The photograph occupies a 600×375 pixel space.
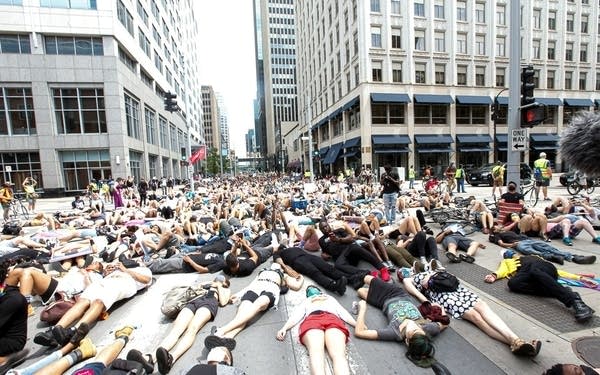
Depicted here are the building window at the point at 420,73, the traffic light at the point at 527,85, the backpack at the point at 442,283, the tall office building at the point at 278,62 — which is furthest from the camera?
the tall office building at the point at 278,62

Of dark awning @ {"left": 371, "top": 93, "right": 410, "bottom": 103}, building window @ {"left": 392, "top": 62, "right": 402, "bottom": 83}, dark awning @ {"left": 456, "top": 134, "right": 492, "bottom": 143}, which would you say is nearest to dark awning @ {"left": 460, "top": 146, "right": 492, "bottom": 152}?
dark awning @ {"left": 456, "top": 134, "right": 492, "bottom": 143}

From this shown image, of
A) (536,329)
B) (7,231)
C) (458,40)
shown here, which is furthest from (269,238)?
(458,40)

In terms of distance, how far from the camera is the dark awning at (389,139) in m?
30.3

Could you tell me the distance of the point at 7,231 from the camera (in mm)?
9555

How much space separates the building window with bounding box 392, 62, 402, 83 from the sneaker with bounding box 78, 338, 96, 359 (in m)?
32.8

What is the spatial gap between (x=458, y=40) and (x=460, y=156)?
1236 cm

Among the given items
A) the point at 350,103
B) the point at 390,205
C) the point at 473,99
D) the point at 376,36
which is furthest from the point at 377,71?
the point at 390,205

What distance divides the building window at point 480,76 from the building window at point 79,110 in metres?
37.4

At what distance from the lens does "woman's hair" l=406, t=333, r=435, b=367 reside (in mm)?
→ 3002

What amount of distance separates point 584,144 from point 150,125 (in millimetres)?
40805

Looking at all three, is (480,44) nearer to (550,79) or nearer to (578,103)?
(550,79)

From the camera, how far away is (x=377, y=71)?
3058 centimetres

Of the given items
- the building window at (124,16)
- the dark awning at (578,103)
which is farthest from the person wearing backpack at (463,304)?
the dark awning at (578,103)

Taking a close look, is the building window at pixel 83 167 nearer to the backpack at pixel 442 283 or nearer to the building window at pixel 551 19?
the backpack at pixel 442 283
